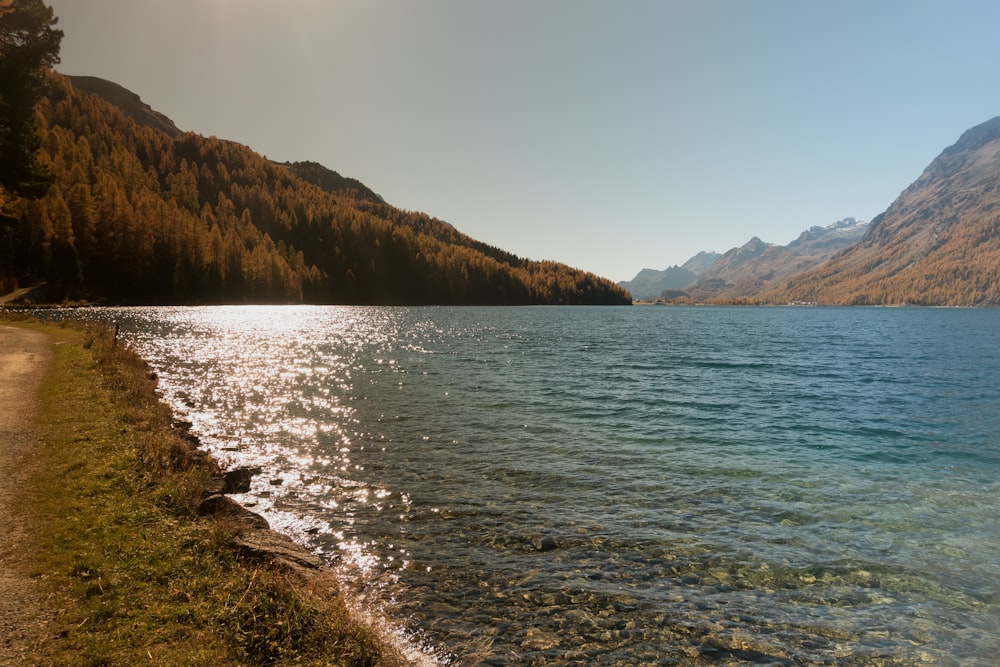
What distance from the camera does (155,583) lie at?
9984 millimetres

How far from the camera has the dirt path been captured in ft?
25.7

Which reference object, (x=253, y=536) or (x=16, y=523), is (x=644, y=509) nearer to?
(x=253, y=536)

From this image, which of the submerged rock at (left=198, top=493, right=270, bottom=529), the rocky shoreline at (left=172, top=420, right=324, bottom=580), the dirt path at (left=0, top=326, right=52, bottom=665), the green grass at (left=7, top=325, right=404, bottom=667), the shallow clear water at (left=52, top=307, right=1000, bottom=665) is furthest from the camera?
the submerged rock at (left=198, top=493, right=270, bottom=529)

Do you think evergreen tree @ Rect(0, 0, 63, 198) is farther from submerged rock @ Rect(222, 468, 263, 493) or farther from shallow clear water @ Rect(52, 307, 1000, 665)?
submerged rock @ Rect(222, 468, 263, 493)

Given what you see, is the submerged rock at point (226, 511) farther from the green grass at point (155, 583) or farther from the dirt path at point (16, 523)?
the dirt path at point (16, 523)

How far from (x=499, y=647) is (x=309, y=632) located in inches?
167

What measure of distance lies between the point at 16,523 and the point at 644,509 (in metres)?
18.3

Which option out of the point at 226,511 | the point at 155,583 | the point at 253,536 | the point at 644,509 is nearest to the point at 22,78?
the point at 226,511

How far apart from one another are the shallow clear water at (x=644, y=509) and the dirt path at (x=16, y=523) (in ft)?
22.9

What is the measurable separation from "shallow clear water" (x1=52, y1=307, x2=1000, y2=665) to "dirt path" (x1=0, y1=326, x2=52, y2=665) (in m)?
6.97

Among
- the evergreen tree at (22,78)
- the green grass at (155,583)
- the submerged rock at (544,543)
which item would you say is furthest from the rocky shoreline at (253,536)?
the evergreen tree at (22,78)

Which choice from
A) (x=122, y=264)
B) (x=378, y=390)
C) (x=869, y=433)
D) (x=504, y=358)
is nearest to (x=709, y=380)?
(x=869, y=433)

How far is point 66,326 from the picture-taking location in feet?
189

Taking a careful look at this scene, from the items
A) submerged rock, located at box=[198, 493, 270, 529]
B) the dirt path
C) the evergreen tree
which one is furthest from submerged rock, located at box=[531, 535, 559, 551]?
the evergreen tree
